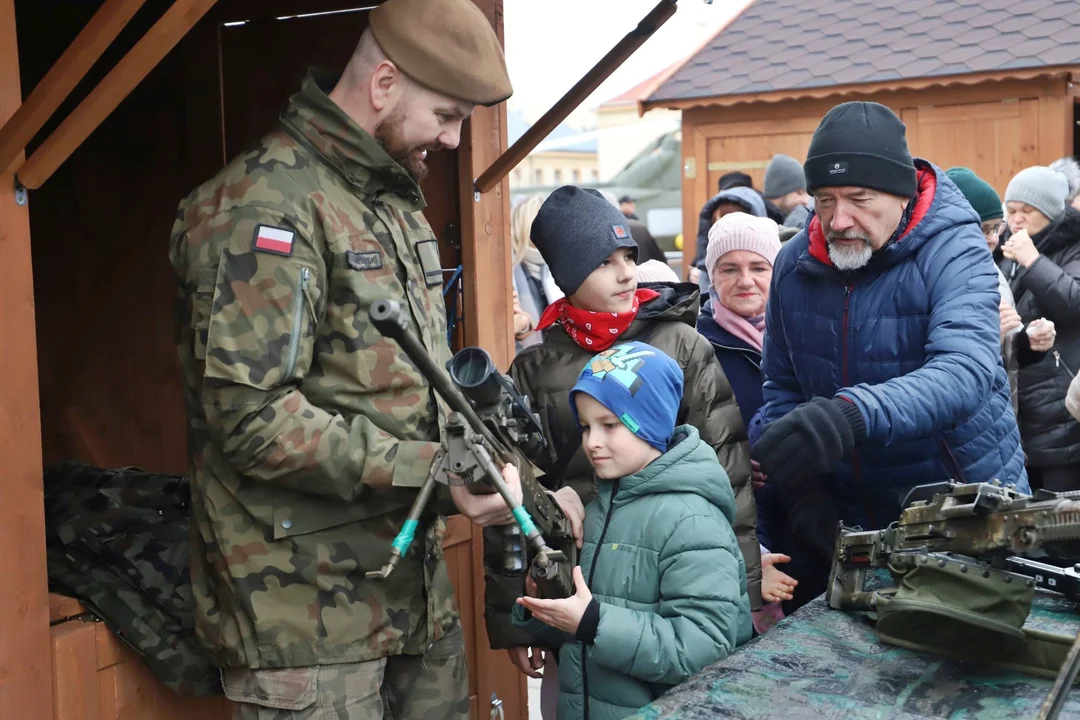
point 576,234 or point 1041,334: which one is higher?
point 576,234

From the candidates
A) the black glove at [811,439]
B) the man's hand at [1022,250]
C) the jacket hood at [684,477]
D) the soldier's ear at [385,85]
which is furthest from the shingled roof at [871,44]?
the soldier's ear at [385,85]

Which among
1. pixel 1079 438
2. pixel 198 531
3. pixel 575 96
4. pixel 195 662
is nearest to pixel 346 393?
pixel 198 531

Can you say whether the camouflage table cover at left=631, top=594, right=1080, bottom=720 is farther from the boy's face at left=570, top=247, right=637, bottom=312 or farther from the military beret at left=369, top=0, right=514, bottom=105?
the military beret at left=369, top=0, right=514, bottom=105

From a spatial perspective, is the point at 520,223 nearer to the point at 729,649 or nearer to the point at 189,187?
the point at 189,187

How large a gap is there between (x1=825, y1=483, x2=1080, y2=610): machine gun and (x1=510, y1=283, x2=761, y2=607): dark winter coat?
567 mm

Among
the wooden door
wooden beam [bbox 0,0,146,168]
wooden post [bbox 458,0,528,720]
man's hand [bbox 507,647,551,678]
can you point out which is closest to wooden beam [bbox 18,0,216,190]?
wooden beam [bbox 0,0,146,168]

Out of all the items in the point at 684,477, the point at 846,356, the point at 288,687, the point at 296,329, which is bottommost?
the point at 288,687

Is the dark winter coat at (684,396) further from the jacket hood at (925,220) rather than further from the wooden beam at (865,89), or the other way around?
the wooden beam at (865,89)

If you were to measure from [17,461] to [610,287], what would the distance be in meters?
1.47

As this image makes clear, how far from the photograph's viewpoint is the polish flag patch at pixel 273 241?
228 centimetres

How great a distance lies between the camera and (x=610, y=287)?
3109 mm

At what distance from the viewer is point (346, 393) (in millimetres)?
2387

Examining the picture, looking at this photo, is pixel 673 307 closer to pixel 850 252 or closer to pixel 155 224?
pixel 850 252

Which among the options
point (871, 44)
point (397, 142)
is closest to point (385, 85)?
point (397, 142)
